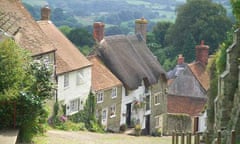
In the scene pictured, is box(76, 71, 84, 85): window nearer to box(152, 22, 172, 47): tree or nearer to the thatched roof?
the thatched roof

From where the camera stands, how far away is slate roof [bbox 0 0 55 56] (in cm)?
3120

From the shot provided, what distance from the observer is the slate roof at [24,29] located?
102ft

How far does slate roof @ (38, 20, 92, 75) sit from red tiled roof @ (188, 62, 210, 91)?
516 inches

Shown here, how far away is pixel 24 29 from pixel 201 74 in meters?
22.6

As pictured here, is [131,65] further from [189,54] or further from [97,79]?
[189,54]

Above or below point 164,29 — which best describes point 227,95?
below

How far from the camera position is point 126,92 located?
44750 mm

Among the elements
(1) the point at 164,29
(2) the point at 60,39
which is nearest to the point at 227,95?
(2) the point at 60,39

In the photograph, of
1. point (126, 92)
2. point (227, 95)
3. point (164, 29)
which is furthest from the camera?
point (164, 29)

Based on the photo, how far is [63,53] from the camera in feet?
129

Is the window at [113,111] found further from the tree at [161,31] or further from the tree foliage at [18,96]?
the tree at [161,31]

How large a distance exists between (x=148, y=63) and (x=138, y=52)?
1.32m

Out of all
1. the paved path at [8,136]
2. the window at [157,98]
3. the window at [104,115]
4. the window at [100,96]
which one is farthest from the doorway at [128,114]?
the paved path at [8,136]

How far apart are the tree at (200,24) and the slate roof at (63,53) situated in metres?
42.1
